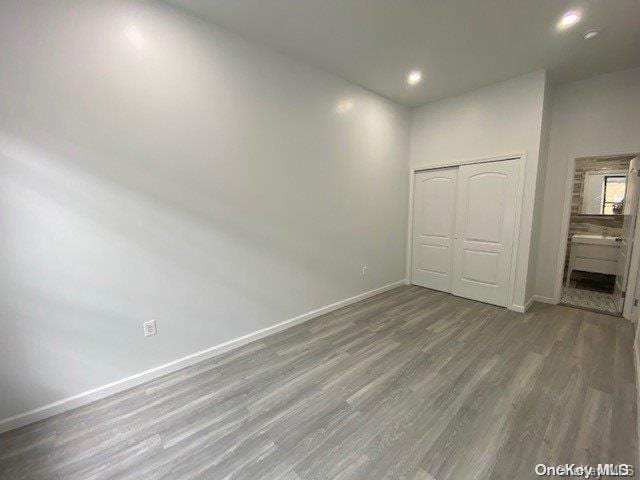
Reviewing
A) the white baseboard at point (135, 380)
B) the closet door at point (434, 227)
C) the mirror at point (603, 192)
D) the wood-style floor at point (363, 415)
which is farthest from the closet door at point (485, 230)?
the mirror at point (603, 192)

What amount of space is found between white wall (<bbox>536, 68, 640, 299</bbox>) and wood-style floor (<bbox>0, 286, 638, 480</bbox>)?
119 centimetres

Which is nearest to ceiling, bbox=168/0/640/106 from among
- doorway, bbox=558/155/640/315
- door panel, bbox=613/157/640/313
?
door panel, bbox=613/157/640/313

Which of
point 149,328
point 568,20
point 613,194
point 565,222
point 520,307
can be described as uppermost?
point 568,20

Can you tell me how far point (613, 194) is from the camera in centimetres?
425

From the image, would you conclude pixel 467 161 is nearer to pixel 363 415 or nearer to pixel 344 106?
pixel 344 106

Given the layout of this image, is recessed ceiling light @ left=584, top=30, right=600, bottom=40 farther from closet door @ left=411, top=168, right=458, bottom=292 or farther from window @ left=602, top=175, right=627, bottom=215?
window @ left=602, top=175, right=627, bottom=215

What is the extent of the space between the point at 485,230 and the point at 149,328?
4002 millimetres

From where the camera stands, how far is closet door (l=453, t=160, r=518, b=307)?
3.32 metres

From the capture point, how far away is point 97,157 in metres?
1.80

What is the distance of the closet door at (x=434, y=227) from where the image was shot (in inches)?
154

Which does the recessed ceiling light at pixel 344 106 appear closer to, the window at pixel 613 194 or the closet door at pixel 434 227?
the closet door at pixel 434 227

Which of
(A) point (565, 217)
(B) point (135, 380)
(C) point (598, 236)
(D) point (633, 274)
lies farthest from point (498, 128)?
(B) point (135, 380)

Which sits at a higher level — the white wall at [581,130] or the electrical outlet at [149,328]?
the white wall at [581,130]

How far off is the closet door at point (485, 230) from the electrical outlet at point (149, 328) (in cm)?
382
